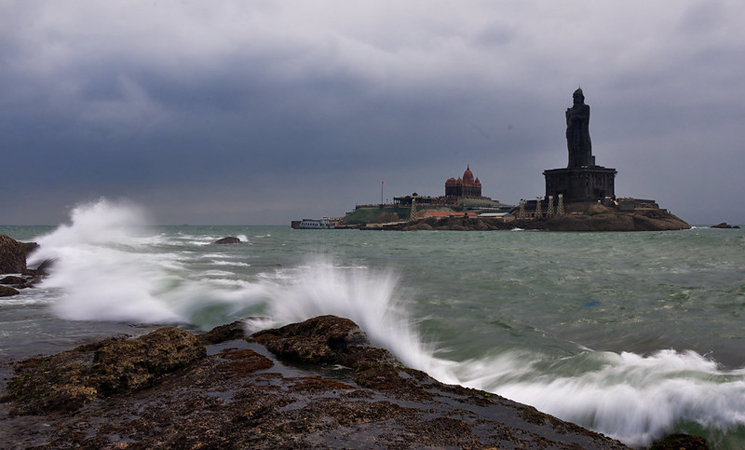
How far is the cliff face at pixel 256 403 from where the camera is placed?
411 centimetres

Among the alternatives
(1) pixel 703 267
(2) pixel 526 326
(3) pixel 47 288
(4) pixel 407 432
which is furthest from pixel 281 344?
(1) pixel 703 267

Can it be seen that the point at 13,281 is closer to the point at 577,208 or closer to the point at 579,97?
the point at 577,208

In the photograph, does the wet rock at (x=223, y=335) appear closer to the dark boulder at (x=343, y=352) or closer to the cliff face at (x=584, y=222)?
Answer: the dark boulder at (x=343, y=352)

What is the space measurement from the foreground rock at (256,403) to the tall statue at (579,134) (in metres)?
152

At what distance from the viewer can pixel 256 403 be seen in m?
4.80

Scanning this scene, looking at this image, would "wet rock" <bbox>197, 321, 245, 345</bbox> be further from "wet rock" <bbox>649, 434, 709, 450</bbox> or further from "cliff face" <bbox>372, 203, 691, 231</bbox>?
"cliff face" <bbox>372, 203, 691, 231</bbox>

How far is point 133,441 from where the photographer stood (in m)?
4.13

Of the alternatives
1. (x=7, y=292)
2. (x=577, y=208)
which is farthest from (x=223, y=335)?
(x=577, y=208)

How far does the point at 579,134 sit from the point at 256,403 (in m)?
157

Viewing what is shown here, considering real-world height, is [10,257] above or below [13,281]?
above

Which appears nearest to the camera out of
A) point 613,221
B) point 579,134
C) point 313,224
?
point 613,221

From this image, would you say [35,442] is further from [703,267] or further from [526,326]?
[703,267]

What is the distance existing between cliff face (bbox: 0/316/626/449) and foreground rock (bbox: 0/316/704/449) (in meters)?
0.02

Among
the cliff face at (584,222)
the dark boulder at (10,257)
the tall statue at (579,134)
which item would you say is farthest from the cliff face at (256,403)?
the tall statue at (579,134)
